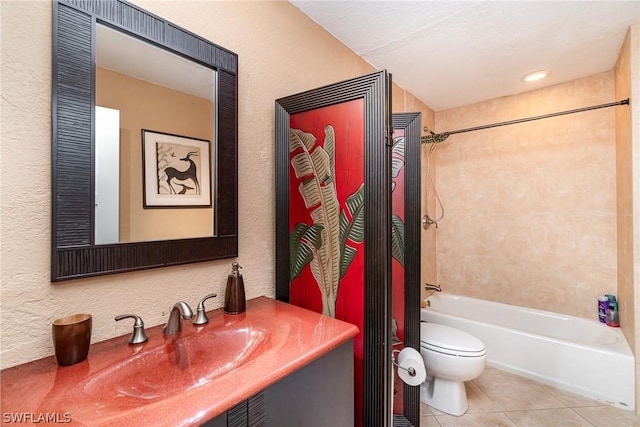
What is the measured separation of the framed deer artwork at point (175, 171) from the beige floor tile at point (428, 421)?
71.5 inches

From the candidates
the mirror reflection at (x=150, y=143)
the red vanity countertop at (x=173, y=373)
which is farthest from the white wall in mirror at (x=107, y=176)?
the red vanity countertop at (x=173, y=373)

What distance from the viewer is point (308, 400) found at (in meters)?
0.81

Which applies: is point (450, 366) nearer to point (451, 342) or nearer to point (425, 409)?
point (451, 342)

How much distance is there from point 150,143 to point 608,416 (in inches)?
115

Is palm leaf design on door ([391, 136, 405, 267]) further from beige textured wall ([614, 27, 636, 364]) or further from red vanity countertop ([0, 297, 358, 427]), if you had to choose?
beige textured wall ([614, 27, 636, 364])

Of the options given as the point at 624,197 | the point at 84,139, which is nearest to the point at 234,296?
the point at 84,139

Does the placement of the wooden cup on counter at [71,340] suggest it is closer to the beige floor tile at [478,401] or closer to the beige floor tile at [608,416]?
the beige floor tile at [478,401]

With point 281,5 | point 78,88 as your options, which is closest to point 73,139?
point 78,88

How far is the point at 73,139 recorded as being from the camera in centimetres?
82

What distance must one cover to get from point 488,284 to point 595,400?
1106mm

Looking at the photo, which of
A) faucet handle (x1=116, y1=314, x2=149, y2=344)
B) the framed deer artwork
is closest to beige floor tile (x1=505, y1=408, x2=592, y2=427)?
faucet handle (x1=116, y1=314, x2=149, y2=344)

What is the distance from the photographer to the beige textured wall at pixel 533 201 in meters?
2.33

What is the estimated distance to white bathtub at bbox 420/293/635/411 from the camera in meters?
1.84

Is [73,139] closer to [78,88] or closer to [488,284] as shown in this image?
[78,88]
